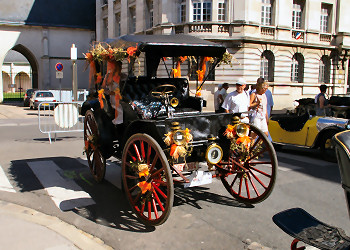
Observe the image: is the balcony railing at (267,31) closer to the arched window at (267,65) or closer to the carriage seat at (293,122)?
the arched window at (267,65)

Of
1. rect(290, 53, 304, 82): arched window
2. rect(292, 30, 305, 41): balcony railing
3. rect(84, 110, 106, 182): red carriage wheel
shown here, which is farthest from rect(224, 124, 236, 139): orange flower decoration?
rect(290, 53, 304, 82): arched window

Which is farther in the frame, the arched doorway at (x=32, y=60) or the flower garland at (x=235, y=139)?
the arched doorway at (x=32, y=60)

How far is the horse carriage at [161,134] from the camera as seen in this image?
4340 mm

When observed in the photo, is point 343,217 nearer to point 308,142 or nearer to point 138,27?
point 308,142

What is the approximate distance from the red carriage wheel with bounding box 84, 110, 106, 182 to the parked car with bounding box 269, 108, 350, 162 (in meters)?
5.23

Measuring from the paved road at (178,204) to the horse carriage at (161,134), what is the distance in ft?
0.80

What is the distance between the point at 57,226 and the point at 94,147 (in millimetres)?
1955

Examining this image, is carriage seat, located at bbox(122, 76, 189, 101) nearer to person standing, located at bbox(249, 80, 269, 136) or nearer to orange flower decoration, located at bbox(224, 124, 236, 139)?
person standing, located at bbox(249, 80, 269, 136)

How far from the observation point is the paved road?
4152 mm

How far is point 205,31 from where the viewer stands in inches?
939

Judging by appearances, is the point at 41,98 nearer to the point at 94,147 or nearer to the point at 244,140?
the point at 94,147

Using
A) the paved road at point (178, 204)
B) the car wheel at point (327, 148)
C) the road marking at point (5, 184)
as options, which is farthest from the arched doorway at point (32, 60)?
the car wheel at point (327, 148)

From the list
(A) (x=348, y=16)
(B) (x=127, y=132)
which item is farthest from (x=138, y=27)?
(B) (x=127, y=132)

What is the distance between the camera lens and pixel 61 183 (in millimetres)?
6352
